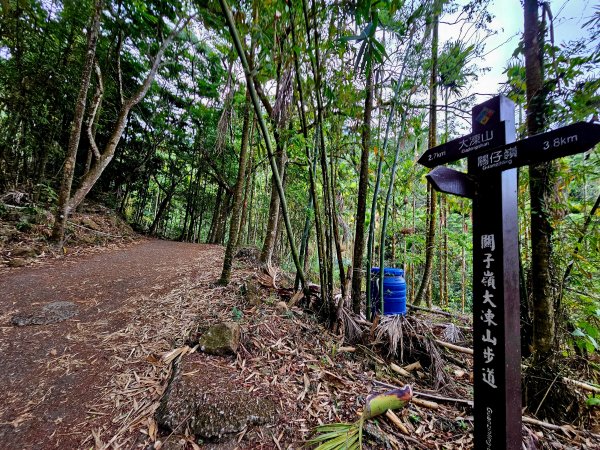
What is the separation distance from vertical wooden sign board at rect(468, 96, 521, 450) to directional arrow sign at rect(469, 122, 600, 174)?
0.15 feet

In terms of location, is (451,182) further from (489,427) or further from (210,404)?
(210,404)

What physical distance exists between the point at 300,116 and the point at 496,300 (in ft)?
7.94

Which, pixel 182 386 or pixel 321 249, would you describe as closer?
pixel 182 386

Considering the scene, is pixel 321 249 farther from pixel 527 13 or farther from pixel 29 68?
pixel 29 68

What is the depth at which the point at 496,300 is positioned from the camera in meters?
1.33

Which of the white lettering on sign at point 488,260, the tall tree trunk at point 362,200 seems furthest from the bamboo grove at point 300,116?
the white lettering on sign at point 488,260

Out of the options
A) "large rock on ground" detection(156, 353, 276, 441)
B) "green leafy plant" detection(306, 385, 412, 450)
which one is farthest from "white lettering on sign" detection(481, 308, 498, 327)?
"large rock on ground" detection(156, 353, 276, 441)

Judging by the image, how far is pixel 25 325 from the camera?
7.81ft

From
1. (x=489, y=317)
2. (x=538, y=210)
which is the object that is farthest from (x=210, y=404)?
(x=538, y=210)

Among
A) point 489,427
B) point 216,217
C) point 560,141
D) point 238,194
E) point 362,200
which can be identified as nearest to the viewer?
point 560,141

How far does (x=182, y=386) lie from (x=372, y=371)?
166 centimetres

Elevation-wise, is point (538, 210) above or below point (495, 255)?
above

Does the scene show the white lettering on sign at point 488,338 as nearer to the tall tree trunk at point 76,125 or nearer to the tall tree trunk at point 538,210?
the tall tree trunk at point 538,210

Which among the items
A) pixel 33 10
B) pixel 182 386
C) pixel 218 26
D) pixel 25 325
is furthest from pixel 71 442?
pixel 33 10
